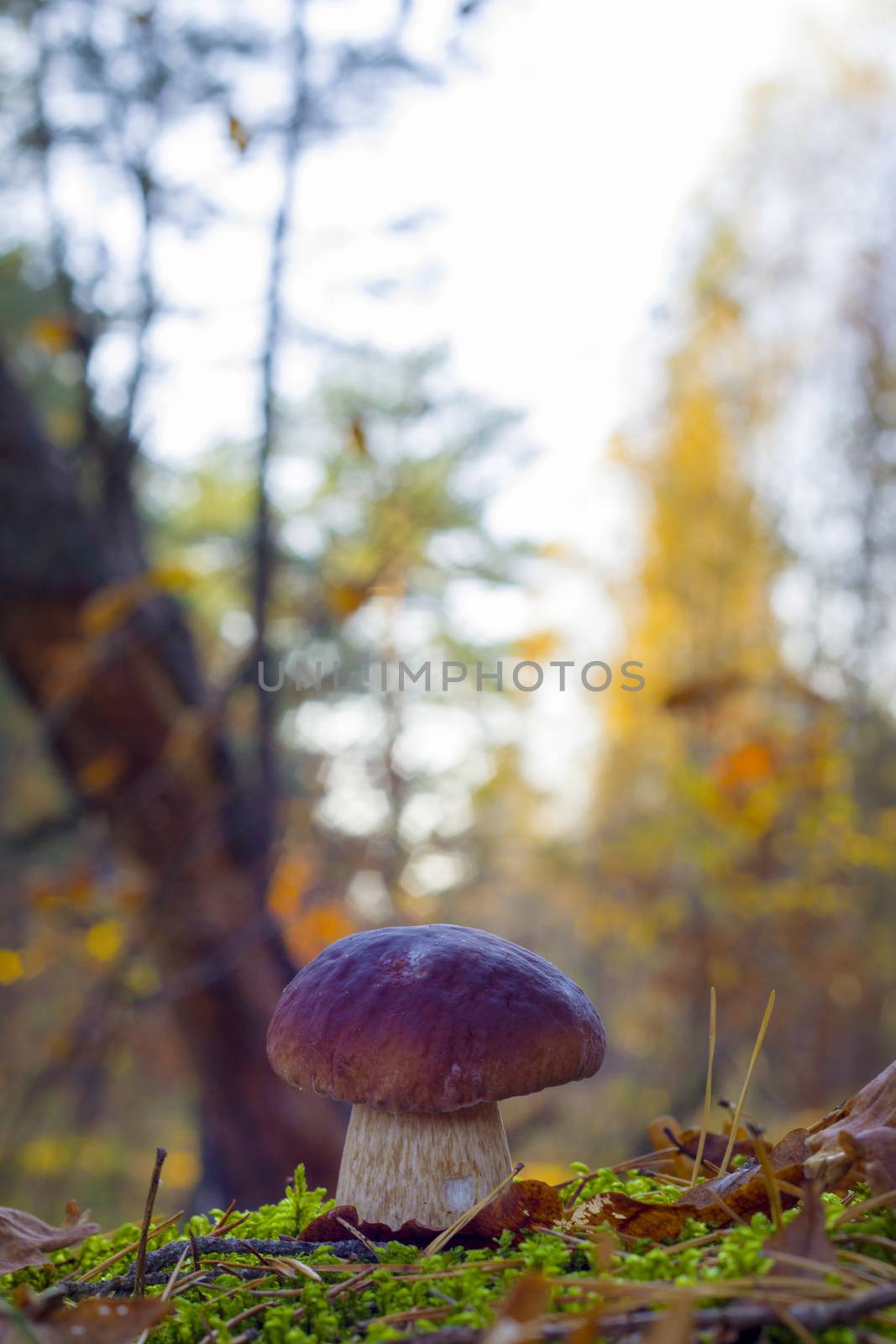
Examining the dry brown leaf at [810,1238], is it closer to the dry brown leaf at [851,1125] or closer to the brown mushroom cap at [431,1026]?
the dry brown leaf at [851,1125]

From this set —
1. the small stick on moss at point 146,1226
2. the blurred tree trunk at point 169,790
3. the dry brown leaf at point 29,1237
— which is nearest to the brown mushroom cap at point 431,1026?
the small stick on moss at point 146,1226

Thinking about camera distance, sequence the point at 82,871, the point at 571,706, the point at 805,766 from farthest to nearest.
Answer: the point at 571,706, the point at 805,766, the point at 82,871

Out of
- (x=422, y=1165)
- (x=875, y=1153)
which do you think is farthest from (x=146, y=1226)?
(x=875, y=1153)

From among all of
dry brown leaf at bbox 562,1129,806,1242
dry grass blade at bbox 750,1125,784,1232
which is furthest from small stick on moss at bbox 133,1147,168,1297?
dry grass blade at bbox 750,1125,784,1232

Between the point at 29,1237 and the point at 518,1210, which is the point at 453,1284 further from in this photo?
the point at 29,1237

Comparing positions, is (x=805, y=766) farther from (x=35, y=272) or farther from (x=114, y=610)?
(x=35, y=272)

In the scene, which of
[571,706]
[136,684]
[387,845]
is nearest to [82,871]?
[136,684]
